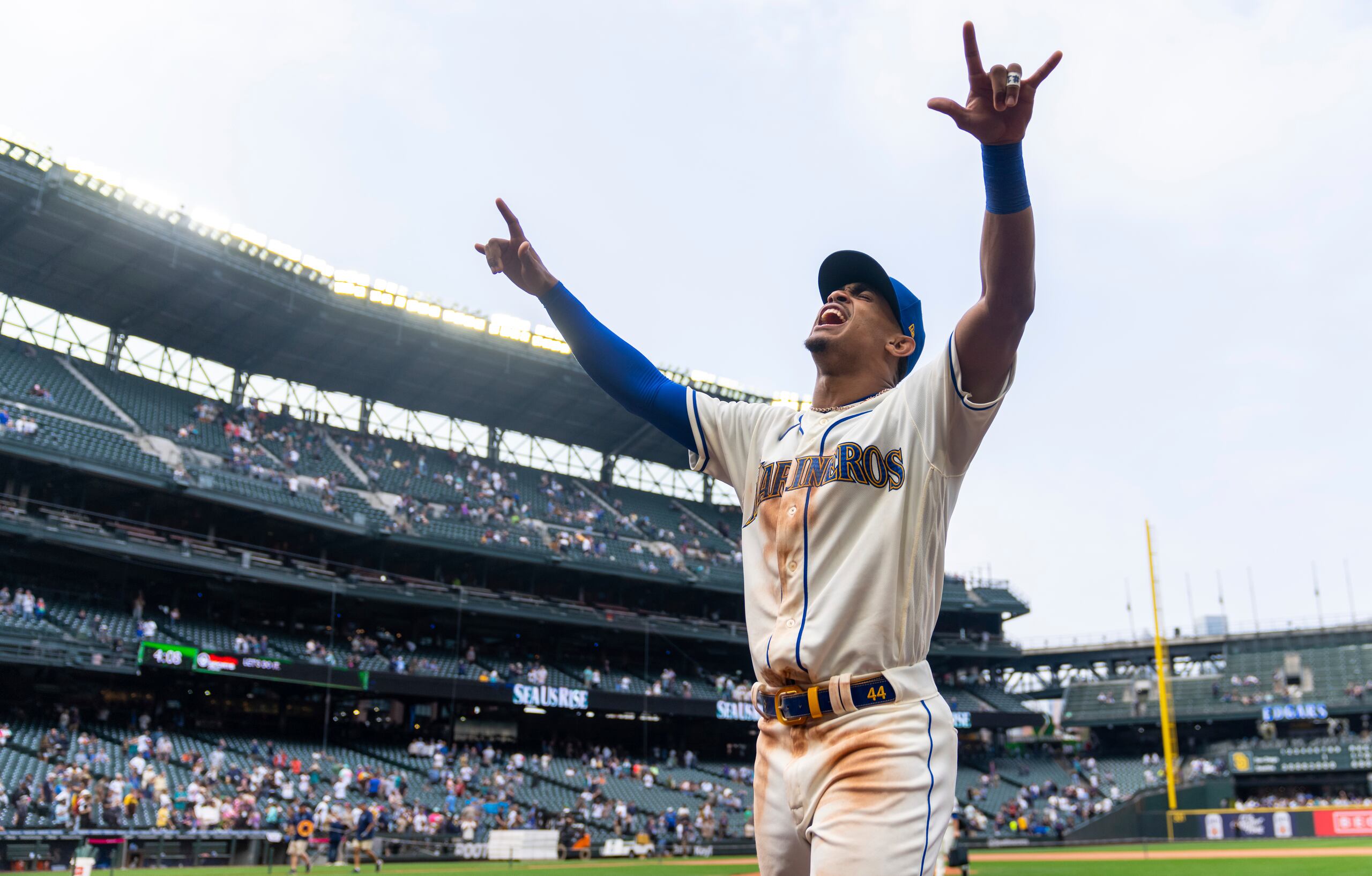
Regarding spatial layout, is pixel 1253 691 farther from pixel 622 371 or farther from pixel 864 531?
pixel 864 531

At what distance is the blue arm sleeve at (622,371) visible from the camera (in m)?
3.48

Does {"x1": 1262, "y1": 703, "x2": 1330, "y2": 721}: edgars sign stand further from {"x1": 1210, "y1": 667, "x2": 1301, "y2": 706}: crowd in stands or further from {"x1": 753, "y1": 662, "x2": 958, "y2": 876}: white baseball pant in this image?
{"x1": 753, "y1": 662, "x2": 958, "y2": 876}: white baseball pant

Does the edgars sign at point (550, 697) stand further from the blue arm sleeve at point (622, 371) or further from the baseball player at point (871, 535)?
the baseball player at point (871, 535)

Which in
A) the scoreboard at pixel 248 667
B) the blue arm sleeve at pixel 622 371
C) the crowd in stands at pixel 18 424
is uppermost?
the crowd in stands at pixel 18 424

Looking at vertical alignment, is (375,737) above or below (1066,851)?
above

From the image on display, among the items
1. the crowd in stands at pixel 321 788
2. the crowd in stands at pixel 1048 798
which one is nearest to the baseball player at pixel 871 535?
the crowd in stands at pixel 321 788

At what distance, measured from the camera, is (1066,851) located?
33.7 m

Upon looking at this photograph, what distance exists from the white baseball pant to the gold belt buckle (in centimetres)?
2

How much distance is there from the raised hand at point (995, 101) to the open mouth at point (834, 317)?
770 mm

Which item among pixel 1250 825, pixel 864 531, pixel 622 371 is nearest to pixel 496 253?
pixel 622 371

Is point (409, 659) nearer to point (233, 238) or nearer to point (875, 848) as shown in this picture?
point (233, 238)

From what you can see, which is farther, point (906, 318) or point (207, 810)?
point (207, 810)

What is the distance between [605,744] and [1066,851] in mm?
17863

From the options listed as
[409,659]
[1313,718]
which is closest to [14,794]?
[409,659]
